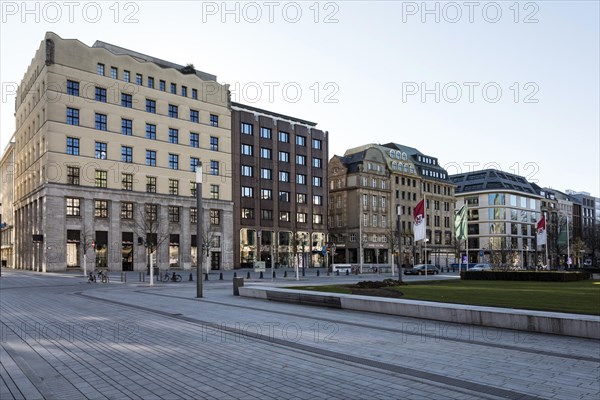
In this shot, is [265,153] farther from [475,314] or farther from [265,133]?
[475,314]

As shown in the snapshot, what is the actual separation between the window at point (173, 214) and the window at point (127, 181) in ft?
21.2

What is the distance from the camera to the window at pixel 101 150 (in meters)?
61.8

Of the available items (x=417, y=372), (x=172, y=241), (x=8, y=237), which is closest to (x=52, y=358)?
(x=417, y=372)

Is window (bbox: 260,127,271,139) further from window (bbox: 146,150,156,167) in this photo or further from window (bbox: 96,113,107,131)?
window (bbox: 96,113,107,131)

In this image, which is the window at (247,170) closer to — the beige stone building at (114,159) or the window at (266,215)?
the beige stone building at (114,159)

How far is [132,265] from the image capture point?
63.7 metres

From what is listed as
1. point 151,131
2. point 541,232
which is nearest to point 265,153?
point 151,131

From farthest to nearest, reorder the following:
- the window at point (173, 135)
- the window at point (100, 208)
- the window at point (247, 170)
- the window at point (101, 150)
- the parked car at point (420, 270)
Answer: the window at point (247, 170) < the window at point (173, 135) < the window at point (101, 150) < the parked car at point (420, 270) < the window at point (100, 208)

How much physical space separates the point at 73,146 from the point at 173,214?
15.7 meters

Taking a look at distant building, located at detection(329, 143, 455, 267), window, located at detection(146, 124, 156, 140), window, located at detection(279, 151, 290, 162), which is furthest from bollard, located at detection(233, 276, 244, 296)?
distant building, located at detection(329, 143, 455, 267)

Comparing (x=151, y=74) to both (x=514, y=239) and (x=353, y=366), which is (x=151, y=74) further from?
(x=514, y=239)

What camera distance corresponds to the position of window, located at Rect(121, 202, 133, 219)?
6316cm

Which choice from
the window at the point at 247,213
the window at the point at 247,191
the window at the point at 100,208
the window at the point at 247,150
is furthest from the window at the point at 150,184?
the window at the point at 247,150

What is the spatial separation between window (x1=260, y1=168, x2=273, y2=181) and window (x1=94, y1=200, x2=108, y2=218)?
27115 millimetres
